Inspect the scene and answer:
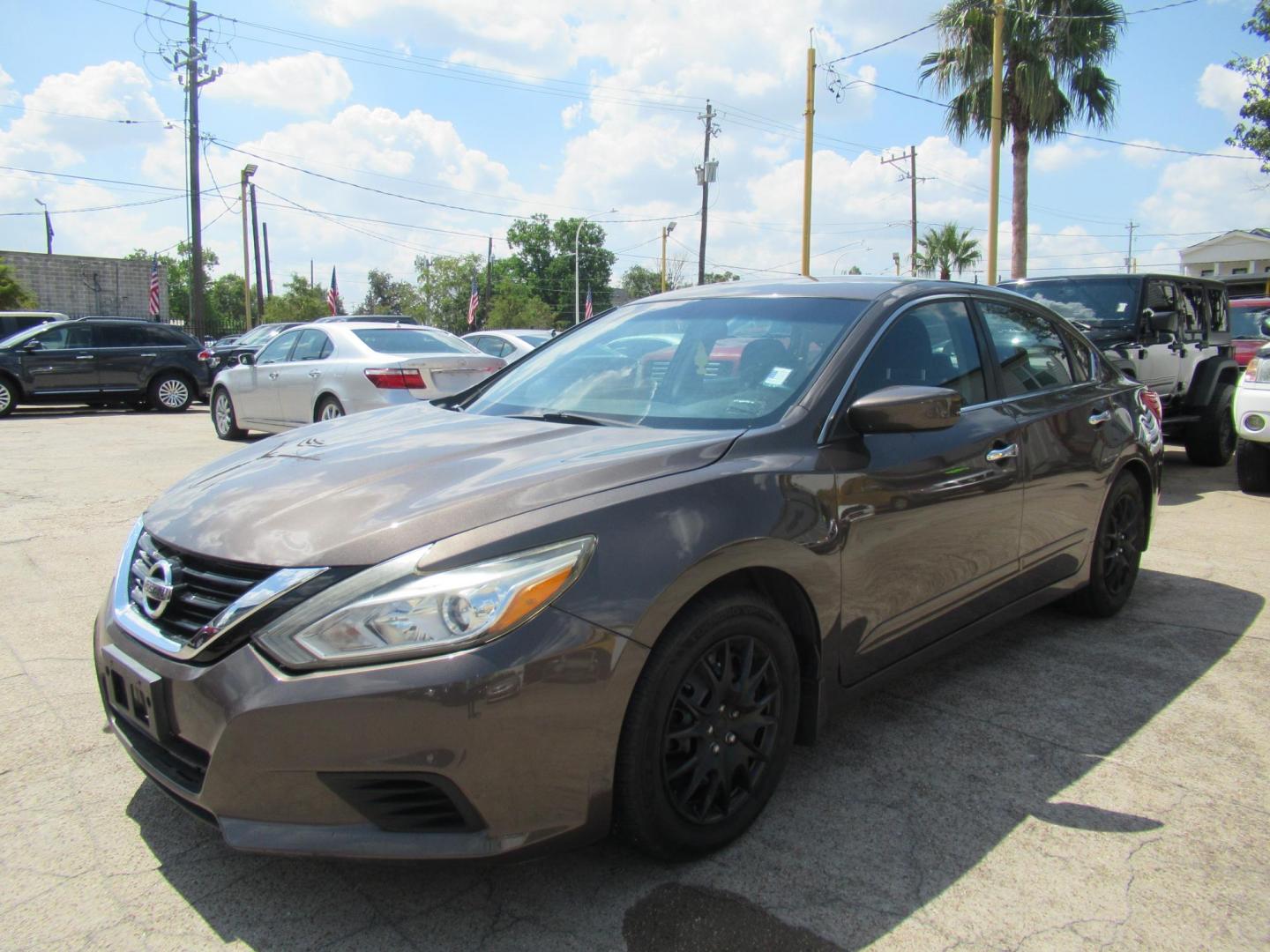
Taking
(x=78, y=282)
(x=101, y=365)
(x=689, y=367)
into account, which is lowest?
(x=689, y=367)

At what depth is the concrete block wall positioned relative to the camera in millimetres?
49969

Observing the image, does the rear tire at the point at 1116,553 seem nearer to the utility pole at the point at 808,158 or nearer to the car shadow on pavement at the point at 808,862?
the car shadow on pavement at the point at 808,862

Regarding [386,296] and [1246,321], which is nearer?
[1246,321]

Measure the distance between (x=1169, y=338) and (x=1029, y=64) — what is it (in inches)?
511

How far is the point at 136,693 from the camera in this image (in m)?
2.21

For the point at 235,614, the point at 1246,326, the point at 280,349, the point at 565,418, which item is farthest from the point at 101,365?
the point at 1246,326

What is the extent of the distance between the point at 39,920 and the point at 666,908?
147 cm

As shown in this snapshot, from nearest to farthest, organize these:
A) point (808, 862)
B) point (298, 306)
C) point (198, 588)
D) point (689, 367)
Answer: point (198, 588) → point (808, 862) → point (689, 367) → point (298, 306)

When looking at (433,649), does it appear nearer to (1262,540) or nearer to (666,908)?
(666,908)

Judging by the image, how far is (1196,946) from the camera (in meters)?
2.13

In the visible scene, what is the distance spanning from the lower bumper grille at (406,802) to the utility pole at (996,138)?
16788mm

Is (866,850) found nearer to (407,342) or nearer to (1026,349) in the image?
(1026,349)

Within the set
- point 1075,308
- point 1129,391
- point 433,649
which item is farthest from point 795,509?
point 1075,308

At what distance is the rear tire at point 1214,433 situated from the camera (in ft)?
30.7
